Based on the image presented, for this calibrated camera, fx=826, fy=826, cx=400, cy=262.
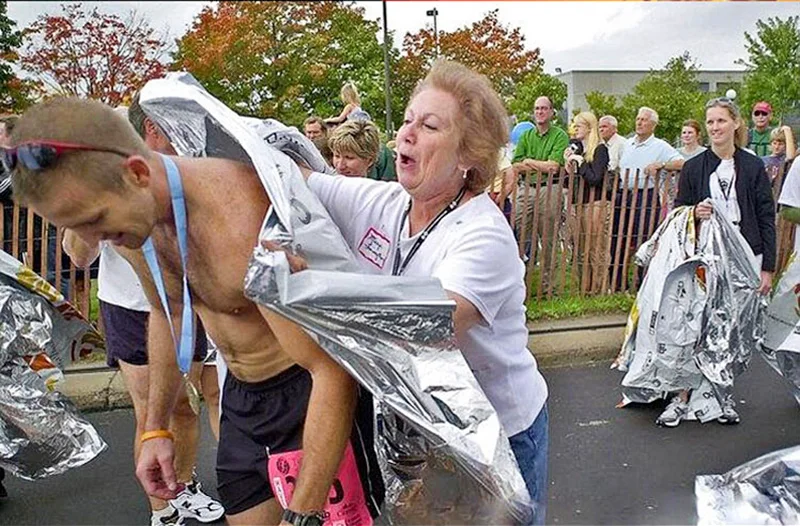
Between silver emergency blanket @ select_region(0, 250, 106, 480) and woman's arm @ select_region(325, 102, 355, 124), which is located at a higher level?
woman's arm @ select_region(325, 102, 355, 124)

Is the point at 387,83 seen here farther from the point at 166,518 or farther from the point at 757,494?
the point at 757,494

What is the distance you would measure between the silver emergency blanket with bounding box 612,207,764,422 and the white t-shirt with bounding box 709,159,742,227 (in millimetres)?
127

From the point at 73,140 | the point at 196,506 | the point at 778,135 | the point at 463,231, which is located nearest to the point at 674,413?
the point at 196,506

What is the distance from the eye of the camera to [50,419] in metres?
3.61

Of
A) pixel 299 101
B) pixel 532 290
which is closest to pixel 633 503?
pixel 532 290

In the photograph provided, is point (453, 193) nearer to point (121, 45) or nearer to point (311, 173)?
point (311, 173)

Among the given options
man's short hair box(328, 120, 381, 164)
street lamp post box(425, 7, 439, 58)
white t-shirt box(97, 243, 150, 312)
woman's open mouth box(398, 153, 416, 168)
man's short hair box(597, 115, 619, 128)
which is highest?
street lamp post box(425, 7, 439, 58)

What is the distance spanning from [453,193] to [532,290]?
5.03 metres

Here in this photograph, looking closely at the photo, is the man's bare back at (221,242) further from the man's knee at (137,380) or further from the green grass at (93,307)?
the green grass at (93,307)

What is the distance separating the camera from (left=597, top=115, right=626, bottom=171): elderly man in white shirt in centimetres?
736

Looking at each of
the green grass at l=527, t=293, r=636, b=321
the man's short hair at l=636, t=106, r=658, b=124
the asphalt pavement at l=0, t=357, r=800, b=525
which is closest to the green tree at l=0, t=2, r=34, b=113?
the asphalt pavement at l=0, t=357, r=800, b=525

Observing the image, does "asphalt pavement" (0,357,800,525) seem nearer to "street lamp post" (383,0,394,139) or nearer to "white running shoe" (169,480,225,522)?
"white running shoe" (169,480,225,522)

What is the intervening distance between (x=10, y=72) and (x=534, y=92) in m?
4.17

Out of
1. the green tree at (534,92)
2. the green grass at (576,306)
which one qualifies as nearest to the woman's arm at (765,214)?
the green grass at (576,306)
